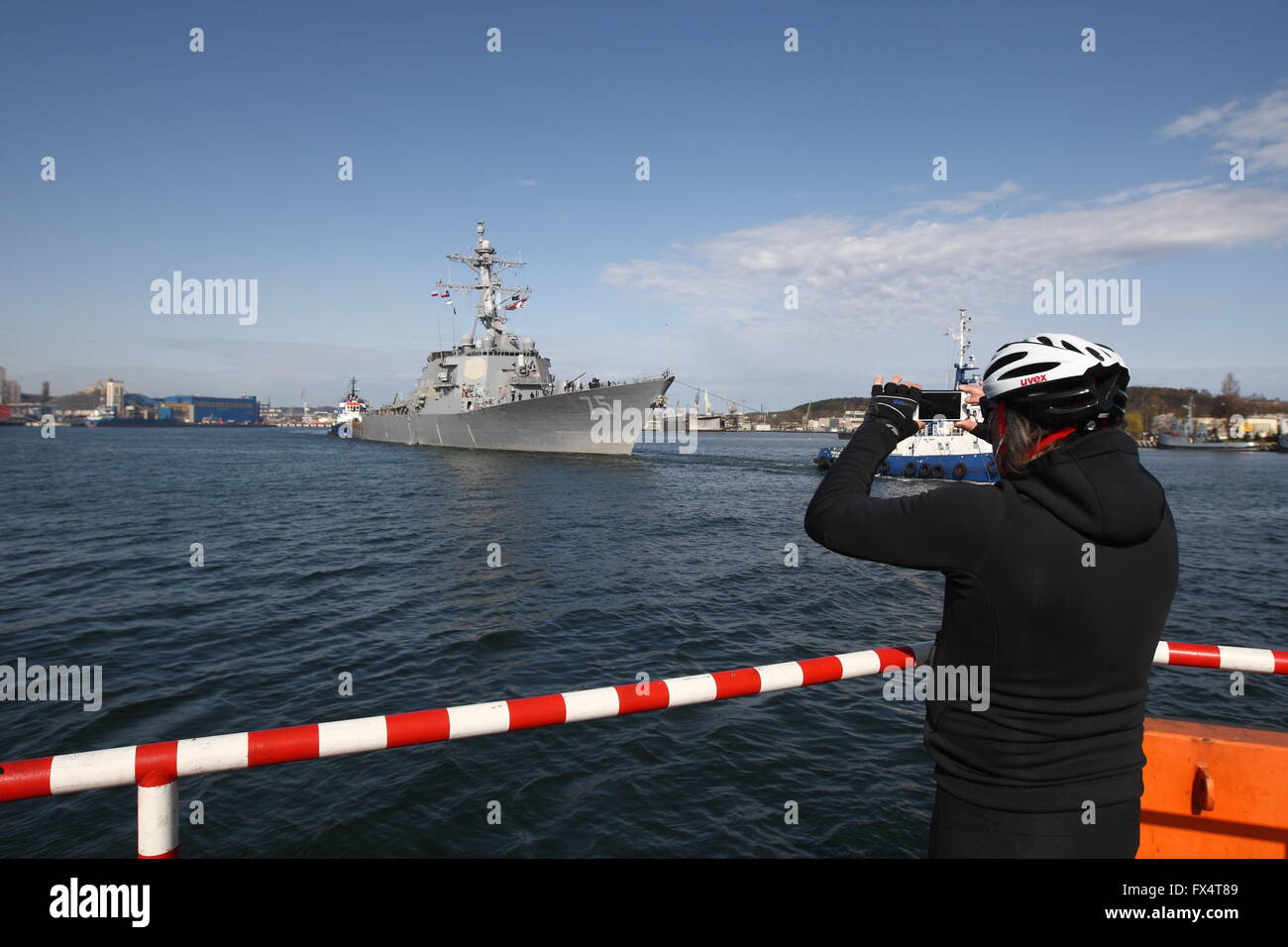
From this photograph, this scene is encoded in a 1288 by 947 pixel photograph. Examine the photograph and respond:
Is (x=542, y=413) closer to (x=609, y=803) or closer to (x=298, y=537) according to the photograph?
(x=298, y=537)

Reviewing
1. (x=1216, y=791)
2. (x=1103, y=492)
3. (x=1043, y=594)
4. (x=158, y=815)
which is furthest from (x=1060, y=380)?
(x=158, y=815)

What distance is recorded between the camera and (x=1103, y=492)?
67.0 inches

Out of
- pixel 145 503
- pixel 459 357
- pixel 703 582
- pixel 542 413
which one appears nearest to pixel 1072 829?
pixel 703 582

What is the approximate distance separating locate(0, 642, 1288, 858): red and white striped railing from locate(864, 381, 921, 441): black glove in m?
1.11

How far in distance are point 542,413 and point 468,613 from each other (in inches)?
1565

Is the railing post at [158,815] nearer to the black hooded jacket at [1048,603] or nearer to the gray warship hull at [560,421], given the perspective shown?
the black hooded jacket at [1048,603]

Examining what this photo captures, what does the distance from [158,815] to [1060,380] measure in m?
2.92

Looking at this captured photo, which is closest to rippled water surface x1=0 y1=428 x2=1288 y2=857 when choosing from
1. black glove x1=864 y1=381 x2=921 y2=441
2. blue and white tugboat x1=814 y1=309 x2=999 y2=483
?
black glove x1=864 y1=381 x2=921 y2=441

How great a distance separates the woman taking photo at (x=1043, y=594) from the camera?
68.8 inches

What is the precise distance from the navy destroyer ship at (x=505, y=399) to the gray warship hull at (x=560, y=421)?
0.07 metres

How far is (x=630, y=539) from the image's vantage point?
70.4ft

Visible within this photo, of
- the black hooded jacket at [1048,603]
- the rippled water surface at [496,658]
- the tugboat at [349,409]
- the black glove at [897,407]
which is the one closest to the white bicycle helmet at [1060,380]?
the black hooded jacket at [1048,603]

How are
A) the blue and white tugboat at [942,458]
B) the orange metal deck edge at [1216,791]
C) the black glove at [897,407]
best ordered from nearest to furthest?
the black glove at [897,407] → the orange metal deck edge at [1216,791] → the blue and white tugboat at [942,458]
